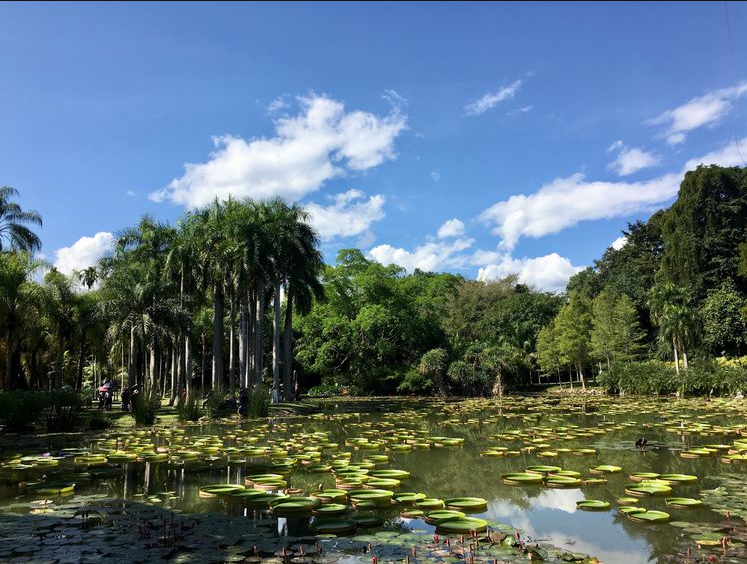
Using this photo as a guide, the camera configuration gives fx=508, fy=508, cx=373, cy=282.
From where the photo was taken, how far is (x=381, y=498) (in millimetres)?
7625

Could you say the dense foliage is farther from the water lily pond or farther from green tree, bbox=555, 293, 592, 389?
the water lily pond

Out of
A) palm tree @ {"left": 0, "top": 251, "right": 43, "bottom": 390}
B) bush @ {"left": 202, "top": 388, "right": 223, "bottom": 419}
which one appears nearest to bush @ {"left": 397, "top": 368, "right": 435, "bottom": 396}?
bush @ {"left": 202, "top": 388, "right": 223, "bottom": 419}

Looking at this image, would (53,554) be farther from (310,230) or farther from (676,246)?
(676,246)

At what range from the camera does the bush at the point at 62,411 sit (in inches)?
723

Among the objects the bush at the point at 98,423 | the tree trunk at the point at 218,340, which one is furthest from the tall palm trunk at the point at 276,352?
the bush at the point at 98,423

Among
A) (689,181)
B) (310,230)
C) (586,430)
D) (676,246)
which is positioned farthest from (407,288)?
(586,430)

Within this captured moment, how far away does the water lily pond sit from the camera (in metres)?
5.73

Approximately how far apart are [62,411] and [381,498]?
628 inches

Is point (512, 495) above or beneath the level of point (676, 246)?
beneath

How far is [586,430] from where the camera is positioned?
16391 millimetres

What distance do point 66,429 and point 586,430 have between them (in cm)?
1825

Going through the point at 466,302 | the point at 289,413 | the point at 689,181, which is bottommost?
the point at 289,413

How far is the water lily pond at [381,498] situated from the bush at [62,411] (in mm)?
2880

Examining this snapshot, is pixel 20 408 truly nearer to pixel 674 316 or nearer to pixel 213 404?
pixel 213 404
